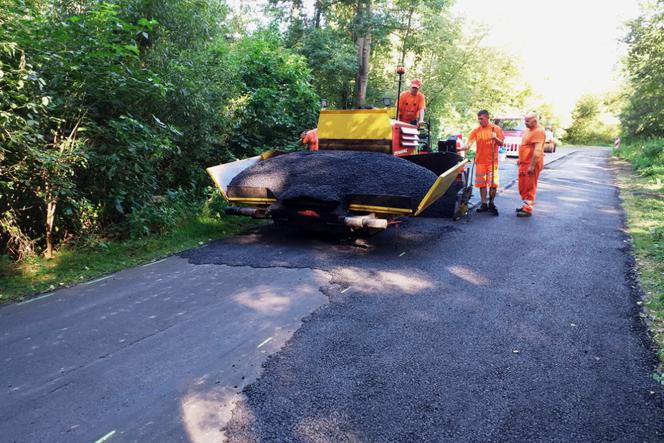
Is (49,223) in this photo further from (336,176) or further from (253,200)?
(336,176)

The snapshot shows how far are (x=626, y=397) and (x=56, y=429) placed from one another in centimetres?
311

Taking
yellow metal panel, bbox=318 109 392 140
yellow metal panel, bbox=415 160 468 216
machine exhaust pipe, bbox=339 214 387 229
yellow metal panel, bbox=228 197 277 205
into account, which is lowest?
machine exhaust pipe, bbox=339 214 387 229

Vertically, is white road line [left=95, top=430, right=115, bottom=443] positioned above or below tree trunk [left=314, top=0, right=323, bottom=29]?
below

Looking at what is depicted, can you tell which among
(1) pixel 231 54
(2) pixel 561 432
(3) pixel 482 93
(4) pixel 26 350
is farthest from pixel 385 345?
(3) pixel 482 93

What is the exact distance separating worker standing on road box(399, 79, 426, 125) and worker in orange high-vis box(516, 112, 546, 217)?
1922 millimetres

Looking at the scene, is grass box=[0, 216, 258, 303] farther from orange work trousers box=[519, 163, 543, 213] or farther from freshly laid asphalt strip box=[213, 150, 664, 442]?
orange work trousers box=[519, 163, 543, 213]

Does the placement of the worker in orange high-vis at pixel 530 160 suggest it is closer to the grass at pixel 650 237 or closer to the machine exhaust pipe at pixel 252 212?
the grass at pixel 650 237

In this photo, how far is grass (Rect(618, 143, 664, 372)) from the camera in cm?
371

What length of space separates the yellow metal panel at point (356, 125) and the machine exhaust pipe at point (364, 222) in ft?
7.44

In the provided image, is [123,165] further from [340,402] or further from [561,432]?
[561,432]

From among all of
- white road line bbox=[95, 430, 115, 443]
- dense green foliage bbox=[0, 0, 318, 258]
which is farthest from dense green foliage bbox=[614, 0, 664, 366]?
dense green foliage bbox=[0, 0, 318, 258]

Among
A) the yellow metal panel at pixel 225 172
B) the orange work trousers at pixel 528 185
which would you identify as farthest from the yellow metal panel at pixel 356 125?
the orange work trousers at pixel 528 185

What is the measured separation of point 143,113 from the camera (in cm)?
577

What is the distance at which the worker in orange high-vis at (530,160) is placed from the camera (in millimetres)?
7430
